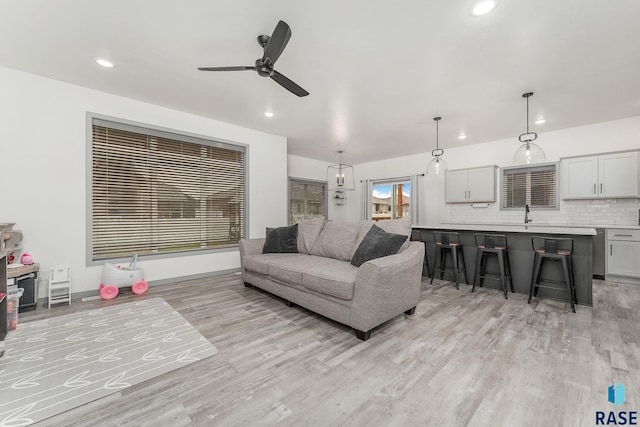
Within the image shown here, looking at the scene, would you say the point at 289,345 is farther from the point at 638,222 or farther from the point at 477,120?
the point at 638,222

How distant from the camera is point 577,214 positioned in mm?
4801

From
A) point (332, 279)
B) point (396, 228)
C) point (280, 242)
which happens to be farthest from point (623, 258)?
point (280, 242)

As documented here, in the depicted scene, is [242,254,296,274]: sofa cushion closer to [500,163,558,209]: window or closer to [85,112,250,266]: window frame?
[85,112,250,266]: window frame

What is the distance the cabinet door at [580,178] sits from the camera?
177 inches

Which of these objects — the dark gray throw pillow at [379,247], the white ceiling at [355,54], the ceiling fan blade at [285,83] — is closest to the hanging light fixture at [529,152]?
the white ceiling at [355,54]

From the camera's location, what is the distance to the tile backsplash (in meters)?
4.40

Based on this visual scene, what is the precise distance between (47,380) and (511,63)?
15.6 ft

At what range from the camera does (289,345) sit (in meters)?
2.19

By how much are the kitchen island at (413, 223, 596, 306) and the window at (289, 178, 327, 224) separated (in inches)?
151

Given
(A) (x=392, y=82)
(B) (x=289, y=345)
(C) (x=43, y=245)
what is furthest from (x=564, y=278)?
(C) (x=43, y=245)

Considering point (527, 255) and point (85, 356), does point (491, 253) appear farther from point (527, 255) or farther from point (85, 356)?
point (85, 356)

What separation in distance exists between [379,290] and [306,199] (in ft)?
18.8

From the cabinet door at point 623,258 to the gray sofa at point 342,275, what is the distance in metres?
3.90

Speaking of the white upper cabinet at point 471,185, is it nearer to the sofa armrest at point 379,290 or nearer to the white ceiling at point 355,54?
the white ceiling at point 355,54
